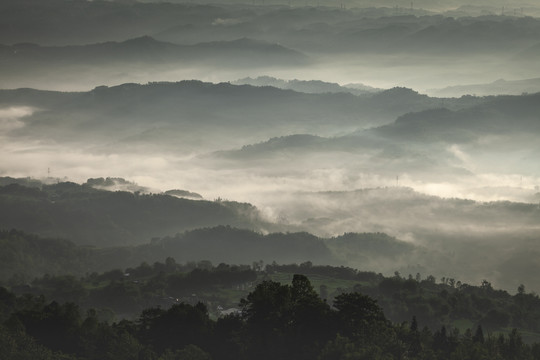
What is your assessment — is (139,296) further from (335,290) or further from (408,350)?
(408,350)

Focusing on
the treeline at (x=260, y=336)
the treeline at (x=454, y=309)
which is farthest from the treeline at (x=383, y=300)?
the treeline at (x=260, y=336)

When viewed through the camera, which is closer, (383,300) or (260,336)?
(260,336)

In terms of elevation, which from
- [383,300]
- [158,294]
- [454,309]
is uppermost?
[383,300]

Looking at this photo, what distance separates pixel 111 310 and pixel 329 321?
281 ft

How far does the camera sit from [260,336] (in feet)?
354

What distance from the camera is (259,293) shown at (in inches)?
4294

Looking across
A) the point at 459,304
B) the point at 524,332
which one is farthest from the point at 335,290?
the point at 524,332

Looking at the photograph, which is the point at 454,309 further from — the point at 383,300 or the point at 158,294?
the point at 158,294

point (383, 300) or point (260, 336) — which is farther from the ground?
point (383, 300)

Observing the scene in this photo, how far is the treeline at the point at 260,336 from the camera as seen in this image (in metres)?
103

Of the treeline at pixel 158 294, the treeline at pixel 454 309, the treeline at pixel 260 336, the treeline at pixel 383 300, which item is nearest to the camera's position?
the treeline at pixel 260 336

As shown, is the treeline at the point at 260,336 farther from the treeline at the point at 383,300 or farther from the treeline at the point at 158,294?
the treeline at the point at 158,294

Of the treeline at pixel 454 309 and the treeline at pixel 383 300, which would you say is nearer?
the treeline at pixel 454 309

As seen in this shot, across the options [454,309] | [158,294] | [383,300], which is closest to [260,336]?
[383,300]
